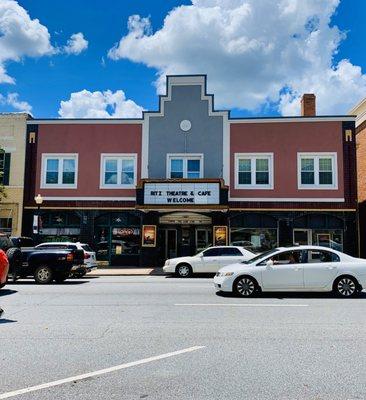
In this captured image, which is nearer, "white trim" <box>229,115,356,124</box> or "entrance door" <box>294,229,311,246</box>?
Answer: "entrance door" <box>294,229,311,246</box>

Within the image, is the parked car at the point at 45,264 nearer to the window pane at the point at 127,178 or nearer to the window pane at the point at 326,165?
the window pane at the point at 127,178

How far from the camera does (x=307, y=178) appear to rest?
2466 centimetres

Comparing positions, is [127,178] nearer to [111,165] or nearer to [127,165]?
[127,165]

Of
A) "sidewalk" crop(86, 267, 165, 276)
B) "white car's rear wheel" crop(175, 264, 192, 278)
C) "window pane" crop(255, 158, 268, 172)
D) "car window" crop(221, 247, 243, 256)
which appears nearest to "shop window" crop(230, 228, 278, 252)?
"window pane" crop(255, 158, 268, 172)

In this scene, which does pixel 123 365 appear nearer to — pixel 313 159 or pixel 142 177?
pixel 142 177

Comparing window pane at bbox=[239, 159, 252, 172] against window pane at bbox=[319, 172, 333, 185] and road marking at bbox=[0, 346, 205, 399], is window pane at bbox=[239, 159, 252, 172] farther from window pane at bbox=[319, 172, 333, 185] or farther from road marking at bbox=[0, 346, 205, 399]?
road marking at bbox=[0, 346, 205, 399]

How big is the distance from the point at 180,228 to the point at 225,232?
275 centimetres

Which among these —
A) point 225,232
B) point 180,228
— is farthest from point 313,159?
point 180,228

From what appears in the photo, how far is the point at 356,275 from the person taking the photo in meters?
12.2

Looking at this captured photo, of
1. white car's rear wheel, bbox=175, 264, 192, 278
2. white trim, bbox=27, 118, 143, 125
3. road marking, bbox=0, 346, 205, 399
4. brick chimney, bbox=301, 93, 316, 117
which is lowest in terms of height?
road marking, bbox=0, 346, 205, 399

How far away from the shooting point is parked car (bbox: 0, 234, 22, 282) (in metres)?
15.1

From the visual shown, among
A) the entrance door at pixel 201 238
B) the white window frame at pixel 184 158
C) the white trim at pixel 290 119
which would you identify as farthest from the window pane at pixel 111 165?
the white trim at pixel 290 119

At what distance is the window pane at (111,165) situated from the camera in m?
25.4

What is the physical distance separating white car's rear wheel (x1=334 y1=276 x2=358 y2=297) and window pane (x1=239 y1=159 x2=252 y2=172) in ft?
43.3
